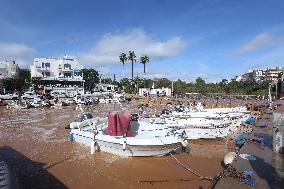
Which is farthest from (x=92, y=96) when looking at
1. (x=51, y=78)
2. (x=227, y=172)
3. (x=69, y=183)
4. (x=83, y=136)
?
(x=227, y=172)

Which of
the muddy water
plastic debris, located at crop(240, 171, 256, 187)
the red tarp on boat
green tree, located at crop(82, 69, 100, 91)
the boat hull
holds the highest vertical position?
green tree, located at crop(82, 69, 100, 91)

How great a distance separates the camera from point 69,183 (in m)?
14.1

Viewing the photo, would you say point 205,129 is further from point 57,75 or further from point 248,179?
point 57,75

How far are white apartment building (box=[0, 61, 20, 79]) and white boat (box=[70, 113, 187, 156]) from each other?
81.1 metres

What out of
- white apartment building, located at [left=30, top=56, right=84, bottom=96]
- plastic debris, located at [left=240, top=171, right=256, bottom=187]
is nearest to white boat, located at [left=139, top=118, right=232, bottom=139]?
plastic debris, located at [left=240, top=171, right=256, bottom=187]

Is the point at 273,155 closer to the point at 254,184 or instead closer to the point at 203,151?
the point at 254,184

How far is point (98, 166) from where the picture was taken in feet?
55.3

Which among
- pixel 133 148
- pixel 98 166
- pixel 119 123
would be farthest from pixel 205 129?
pixel 98 166

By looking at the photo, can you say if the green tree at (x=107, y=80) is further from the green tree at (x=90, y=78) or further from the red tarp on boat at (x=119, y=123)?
the red tarp on boat at (x=119, y=123)

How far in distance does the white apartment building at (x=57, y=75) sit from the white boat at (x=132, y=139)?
63451 millimetres

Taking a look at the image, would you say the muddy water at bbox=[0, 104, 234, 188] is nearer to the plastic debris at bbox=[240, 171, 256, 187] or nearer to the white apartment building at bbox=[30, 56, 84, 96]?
the plastic debris at bbox=[240, 171, 256, 187]

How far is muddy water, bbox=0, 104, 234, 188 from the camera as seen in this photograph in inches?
560

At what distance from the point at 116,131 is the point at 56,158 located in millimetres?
4539

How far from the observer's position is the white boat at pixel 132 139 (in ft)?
57.1
